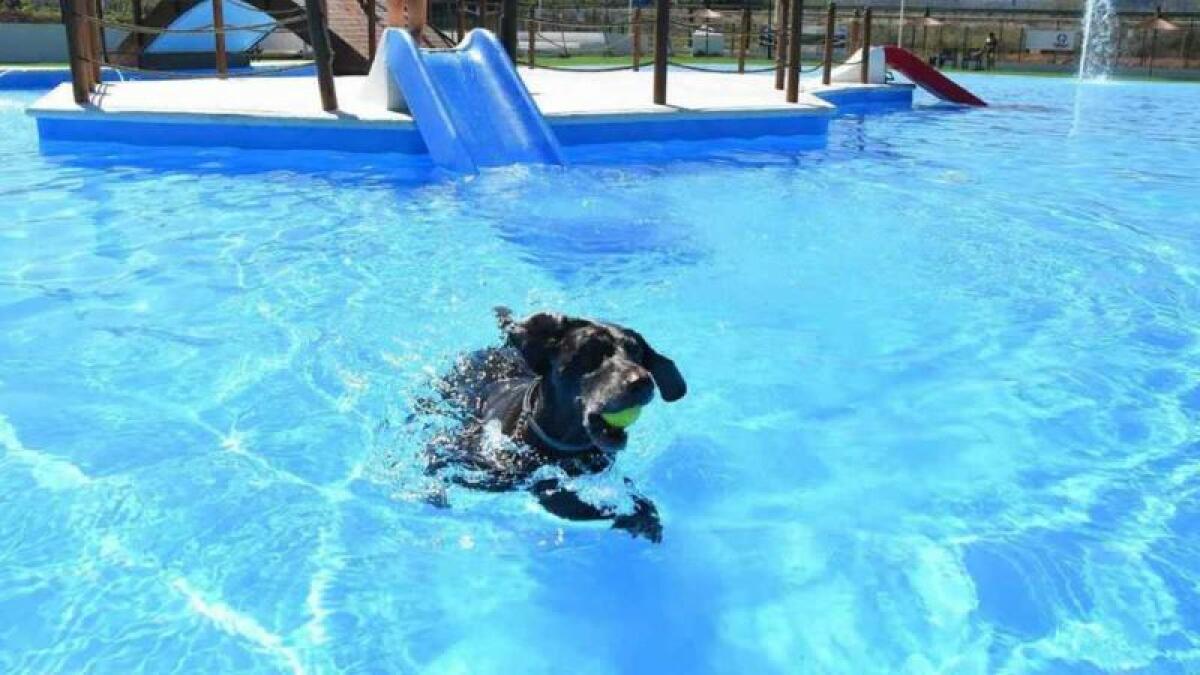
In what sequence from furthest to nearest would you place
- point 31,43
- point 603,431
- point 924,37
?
point 924,37, point 31,43, point 603,431

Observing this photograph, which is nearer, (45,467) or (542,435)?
(542,435)

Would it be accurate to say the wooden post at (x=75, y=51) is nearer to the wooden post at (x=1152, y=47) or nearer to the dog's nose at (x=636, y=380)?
the dog's nose at (x=636, y=380)

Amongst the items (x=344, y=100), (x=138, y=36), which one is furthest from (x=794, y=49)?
(x=138, y=36)

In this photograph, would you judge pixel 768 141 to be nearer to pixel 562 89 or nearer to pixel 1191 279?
pixel 562 89

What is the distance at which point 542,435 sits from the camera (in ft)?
10.0

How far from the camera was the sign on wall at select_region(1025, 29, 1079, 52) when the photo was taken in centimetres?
3572

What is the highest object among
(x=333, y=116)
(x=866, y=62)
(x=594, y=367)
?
(x=866, y=62)

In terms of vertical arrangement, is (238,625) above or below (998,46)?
below

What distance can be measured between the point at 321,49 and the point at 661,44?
373 centimetres

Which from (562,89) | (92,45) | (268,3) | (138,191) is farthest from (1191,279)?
(268,3)

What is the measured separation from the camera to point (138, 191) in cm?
873

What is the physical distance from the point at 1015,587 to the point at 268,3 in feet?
56.3

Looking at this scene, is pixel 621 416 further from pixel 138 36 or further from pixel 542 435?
pixel 138 36

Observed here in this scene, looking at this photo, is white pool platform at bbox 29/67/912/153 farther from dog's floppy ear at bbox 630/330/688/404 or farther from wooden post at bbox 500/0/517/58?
dog's floppy ear at bbox 630/330/688/404
